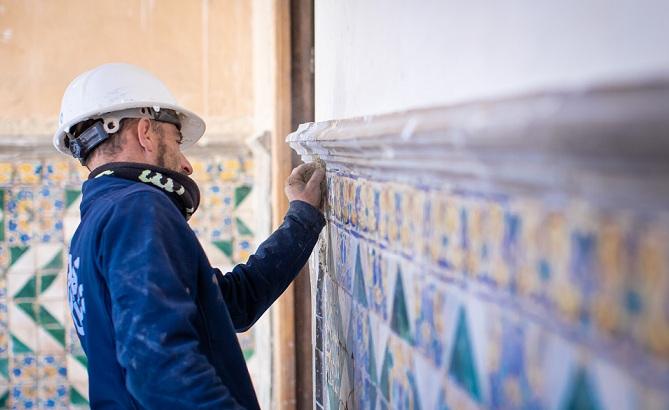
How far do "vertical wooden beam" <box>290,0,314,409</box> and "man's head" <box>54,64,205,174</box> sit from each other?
3.71ft

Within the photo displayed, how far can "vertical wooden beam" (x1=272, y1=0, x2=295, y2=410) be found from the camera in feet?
8.96

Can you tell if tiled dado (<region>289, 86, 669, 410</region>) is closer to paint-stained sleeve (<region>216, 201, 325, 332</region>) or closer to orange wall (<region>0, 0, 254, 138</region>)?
paint-stained sleeve (<region>216, 201, 325, 332</region>)

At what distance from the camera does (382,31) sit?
117 centimetres

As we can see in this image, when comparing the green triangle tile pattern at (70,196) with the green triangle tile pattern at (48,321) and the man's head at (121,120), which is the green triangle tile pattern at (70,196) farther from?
the man's head at (121,120)

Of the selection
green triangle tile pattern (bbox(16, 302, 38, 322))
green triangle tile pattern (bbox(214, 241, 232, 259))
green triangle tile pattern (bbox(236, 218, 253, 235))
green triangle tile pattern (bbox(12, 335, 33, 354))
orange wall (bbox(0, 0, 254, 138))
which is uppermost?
orange wall (bbox(0, 0, 254, 138))

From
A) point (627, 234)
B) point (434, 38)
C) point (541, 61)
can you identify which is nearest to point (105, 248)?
point (434, 38)

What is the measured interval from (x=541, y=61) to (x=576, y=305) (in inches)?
8.9

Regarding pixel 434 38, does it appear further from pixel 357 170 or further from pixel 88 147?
pixel 88 147

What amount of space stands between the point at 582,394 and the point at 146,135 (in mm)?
1241

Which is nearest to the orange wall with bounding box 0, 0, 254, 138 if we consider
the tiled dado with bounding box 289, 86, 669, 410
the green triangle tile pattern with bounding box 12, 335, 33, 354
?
the green triangle tile pattern with bounding box 12, 335, 33, 354

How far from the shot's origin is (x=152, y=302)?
1199 mm

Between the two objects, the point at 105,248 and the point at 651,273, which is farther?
the point at 105,248

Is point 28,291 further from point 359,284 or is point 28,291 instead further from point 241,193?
point 359,284

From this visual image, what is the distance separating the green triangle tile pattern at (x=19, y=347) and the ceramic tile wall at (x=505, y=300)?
255 centimetres
